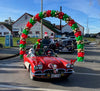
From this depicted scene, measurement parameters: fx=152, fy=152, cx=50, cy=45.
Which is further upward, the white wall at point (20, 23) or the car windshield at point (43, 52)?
the white wall at point (20, 23)

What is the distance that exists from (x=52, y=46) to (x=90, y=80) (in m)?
10.7

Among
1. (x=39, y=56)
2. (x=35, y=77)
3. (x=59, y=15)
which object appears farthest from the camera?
(x=59, y=15)

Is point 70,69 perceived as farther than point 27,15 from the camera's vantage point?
No

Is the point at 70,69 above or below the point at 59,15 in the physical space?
below

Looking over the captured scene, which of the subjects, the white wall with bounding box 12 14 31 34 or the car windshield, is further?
the white wall with bounding box 12 14 31 34

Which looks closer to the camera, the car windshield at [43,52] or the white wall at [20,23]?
the car windshield at [43,52]

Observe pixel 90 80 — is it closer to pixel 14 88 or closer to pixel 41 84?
pixel 41 84

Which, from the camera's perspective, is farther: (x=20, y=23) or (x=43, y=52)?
(x=20, y=23)

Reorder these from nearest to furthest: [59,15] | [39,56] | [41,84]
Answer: [41,84] → [39,56] → [59,15]

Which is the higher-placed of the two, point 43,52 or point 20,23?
point 20,23

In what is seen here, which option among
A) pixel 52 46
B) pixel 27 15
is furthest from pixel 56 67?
pixel 27 15

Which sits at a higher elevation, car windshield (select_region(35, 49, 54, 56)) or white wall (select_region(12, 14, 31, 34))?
white wall (select_region(12, 14, 31, 34))

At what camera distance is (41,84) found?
6.11 m

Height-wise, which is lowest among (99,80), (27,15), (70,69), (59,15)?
(99,80)
